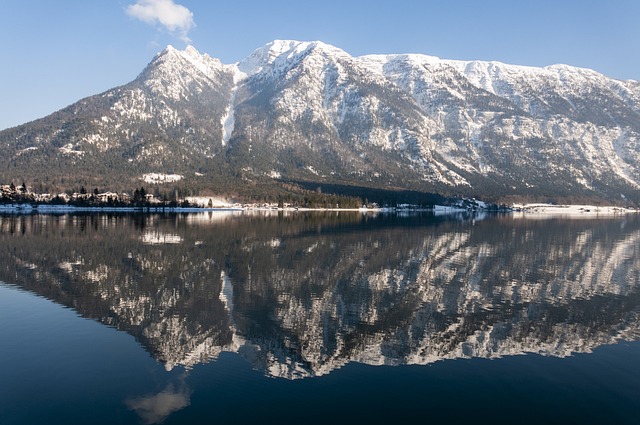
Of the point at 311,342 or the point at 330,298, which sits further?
the point at 330,298

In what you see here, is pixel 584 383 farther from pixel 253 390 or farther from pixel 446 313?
pixel 253 390

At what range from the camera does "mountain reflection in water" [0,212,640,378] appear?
103ft

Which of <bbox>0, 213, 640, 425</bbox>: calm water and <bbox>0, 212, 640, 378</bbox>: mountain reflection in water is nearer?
<bbox>0, 213, 640, 425</bbox>: calm water

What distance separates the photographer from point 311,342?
31.9 metres

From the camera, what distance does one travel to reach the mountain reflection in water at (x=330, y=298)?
103ft

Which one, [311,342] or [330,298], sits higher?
[330,298]

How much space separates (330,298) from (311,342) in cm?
1255

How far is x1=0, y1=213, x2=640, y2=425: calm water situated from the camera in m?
22.7

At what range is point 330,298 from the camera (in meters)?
44.3

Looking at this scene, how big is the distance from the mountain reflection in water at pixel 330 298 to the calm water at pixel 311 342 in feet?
0.71

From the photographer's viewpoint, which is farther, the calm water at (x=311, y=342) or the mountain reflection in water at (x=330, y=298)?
the mountain reflection in water at (x=330, y=298)

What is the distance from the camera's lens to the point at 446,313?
40281 millimetres

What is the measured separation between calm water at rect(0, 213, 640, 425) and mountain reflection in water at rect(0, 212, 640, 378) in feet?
0.71

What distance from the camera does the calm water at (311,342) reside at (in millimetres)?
22703
